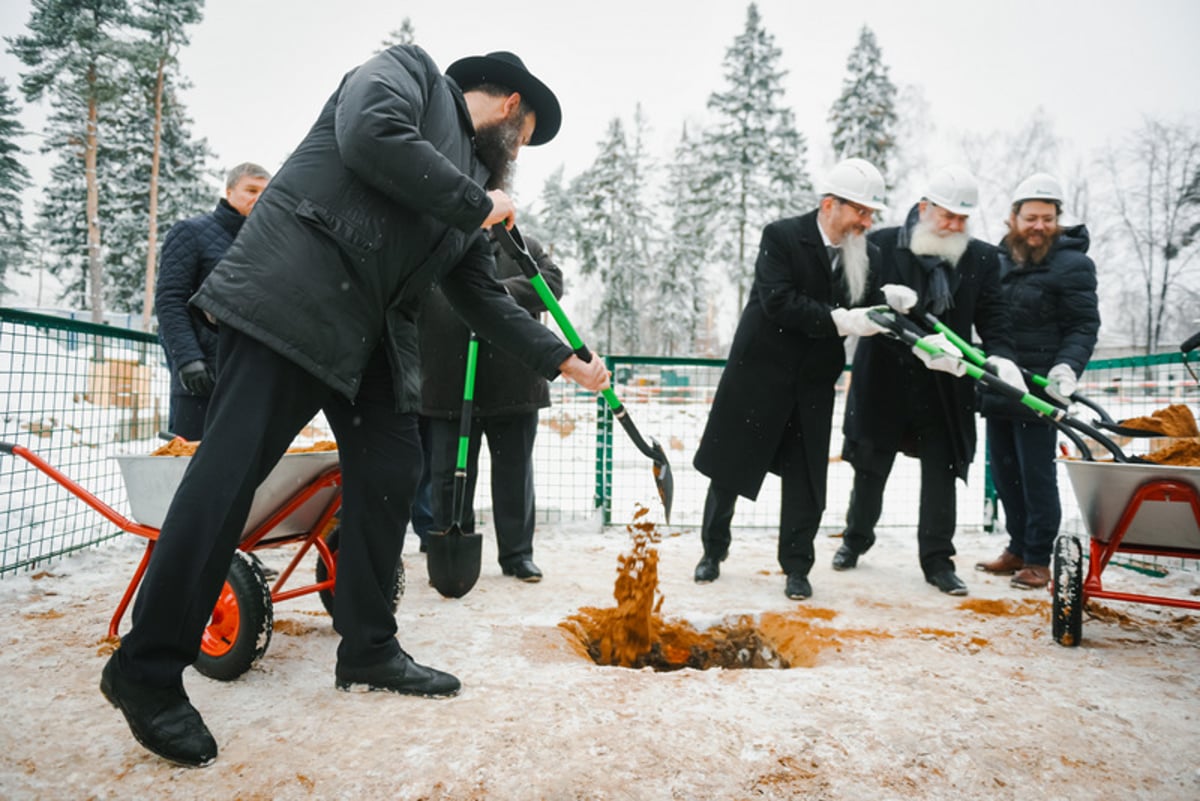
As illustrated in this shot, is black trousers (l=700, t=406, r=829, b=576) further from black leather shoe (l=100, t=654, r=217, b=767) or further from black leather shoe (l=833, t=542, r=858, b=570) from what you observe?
black leather shoe (l=100, t=654, r=217, b=767)

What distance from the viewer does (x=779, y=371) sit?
377 cm

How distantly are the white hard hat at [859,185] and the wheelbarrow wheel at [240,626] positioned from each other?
2.97 metres

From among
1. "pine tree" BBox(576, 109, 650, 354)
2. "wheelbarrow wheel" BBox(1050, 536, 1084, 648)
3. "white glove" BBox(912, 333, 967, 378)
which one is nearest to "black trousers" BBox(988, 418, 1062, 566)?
"white glove" BBox(912, 333, 967, 378)

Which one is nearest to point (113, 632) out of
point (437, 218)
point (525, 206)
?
point (437, 218)

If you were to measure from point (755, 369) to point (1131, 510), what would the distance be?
1685 millimetres

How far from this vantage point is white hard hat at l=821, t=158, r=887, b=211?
360 centimetres

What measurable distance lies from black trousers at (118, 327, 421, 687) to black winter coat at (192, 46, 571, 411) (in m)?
0.10

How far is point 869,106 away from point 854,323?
2258 cm

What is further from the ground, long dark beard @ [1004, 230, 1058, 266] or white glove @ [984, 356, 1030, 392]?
long dark beard @ [1004, 230, 1058, 266]

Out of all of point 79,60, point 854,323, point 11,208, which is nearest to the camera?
point 854,323

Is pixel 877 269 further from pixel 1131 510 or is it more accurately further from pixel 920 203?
pixel 1131 510

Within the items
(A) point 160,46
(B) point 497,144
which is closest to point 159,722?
(B) point 497,144

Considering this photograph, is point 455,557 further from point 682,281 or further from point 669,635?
point 682,281

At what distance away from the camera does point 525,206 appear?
102 ft
